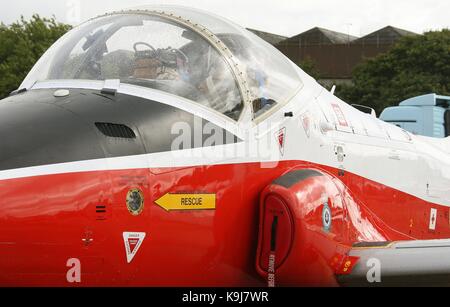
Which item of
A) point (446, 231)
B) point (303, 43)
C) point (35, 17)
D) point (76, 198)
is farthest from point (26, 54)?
point (76, 198)

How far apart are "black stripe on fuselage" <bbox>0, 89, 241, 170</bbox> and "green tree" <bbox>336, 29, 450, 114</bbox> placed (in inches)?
1773

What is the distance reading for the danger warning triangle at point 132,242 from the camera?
4.32 meters

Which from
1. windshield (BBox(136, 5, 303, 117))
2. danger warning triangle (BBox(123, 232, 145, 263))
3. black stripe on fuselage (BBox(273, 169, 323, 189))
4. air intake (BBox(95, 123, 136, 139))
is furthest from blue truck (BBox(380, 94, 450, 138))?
danger warning triangle (BBox(123, 232, 145, 263))

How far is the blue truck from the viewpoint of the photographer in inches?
516

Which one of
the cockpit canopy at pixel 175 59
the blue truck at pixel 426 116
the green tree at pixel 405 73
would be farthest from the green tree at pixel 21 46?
the cockpit canopy at pixel 175 59

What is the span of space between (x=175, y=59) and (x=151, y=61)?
0.63 feet

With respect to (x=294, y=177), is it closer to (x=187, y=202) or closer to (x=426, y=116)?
(x=187, y=202)

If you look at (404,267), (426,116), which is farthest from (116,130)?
(426,116)

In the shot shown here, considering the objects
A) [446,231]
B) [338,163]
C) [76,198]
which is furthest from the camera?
[446,231]

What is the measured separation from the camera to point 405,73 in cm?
5116

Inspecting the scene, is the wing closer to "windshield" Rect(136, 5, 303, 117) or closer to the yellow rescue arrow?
the yellow rescue arrow

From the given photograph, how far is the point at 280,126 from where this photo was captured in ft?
18.6
